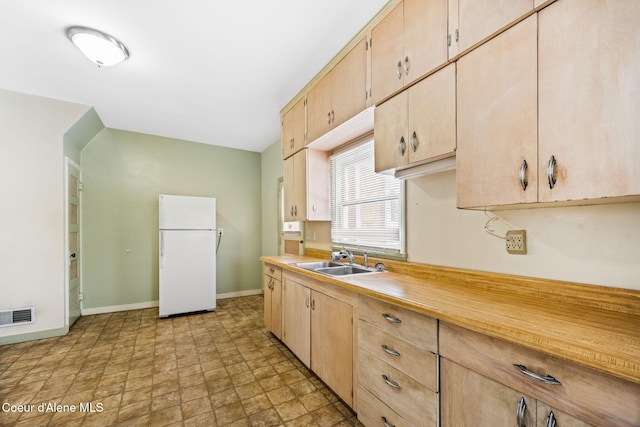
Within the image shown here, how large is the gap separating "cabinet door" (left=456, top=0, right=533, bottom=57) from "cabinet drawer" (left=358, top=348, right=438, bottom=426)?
1.67 m

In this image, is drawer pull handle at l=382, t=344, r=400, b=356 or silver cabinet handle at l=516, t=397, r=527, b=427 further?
drawer pull handle at l=382, t=344, r=400, b=356

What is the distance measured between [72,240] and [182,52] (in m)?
2.98

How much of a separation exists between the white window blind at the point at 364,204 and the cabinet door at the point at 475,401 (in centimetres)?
105

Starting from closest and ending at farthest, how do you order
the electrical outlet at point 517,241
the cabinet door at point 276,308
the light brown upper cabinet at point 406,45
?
the electrical outlet at point 517,241, the light brown upper cabinet at point 406,45, the cabinet door at point 276,308

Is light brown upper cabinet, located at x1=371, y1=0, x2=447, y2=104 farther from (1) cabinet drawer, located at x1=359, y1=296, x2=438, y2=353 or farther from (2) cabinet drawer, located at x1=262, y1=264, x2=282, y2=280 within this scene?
(2) cabinet drawer, located at x1=262, y1=264, x2=282, y2=280

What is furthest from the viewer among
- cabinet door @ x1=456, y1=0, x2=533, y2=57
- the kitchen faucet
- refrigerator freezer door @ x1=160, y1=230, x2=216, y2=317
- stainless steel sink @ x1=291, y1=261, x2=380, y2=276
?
refrigerator freezer door @ x1=160, y1=230, x2=216, y2=317

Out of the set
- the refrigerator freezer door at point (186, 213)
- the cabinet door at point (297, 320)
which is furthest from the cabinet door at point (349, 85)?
the refrigerator freezer door at point (186, 213)

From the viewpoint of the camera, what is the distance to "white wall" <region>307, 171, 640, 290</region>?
1119 millimetres

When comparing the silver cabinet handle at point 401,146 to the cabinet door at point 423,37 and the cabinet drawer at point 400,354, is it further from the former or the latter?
the cabinet drawer at point 400,354

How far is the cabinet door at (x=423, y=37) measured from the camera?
147 centimetres

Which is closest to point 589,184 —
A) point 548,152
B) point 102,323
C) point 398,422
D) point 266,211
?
point 548,152

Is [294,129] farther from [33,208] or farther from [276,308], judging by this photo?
[33,208]

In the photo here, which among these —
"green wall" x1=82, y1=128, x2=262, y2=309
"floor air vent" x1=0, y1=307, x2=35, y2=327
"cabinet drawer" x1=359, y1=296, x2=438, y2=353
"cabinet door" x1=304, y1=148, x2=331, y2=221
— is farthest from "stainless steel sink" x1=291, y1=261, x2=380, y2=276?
"floor air vent" x1=0, y1=307, x2=35, y2=327

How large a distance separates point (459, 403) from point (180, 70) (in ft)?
10.9
